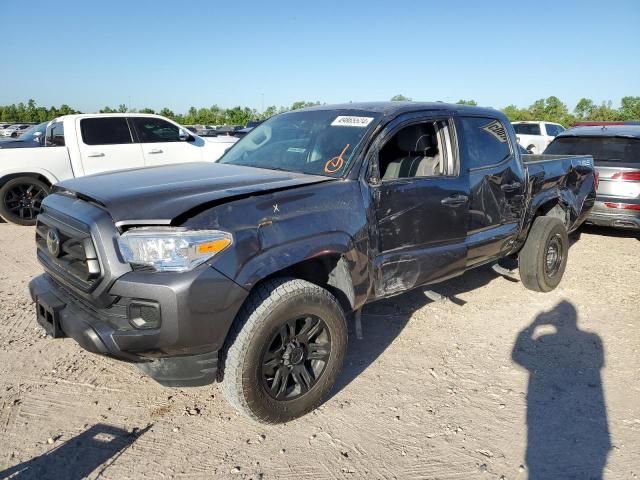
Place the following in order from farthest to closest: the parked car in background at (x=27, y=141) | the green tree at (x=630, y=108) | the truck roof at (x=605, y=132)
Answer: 1. the green tree at (x=630, y=108)
2. the parked car in background at (x=27, y=141)
3. the truck roof at (x=605, y=132)

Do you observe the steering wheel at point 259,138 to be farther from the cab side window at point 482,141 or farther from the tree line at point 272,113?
the tree line at point 272,113

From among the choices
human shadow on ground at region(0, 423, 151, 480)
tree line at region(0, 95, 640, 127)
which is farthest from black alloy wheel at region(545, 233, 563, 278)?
tree line at region(0, 95, 640, 127)

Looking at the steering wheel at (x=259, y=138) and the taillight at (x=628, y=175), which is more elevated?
the steering wheel at (x=259, y=138)

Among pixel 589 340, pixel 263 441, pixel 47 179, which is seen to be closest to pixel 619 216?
pixel 589 340

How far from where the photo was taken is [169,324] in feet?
7.47

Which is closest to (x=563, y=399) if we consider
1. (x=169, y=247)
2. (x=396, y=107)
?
(x=396, y=107)

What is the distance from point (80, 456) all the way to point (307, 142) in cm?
245

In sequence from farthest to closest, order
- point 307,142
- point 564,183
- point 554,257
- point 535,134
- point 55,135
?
point 535,134, point 55,135, point 564,183, point 554,257, point 307,142

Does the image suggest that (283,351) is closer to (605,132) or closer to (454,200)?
(454,200)

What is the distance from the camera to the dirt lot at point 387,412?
249 cm

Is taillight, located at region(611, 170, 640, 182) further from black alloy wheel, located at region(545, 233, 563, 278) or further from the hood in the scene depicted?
the hood

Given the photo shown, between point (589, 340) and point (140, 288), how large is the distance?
3.55 meters

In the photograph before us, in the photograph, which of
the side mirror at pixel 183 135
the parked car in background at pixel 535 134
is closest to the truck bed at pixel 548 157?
the side mirror at pixel 183 135

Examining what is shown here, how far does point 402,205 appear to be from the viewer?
3.29 meters
